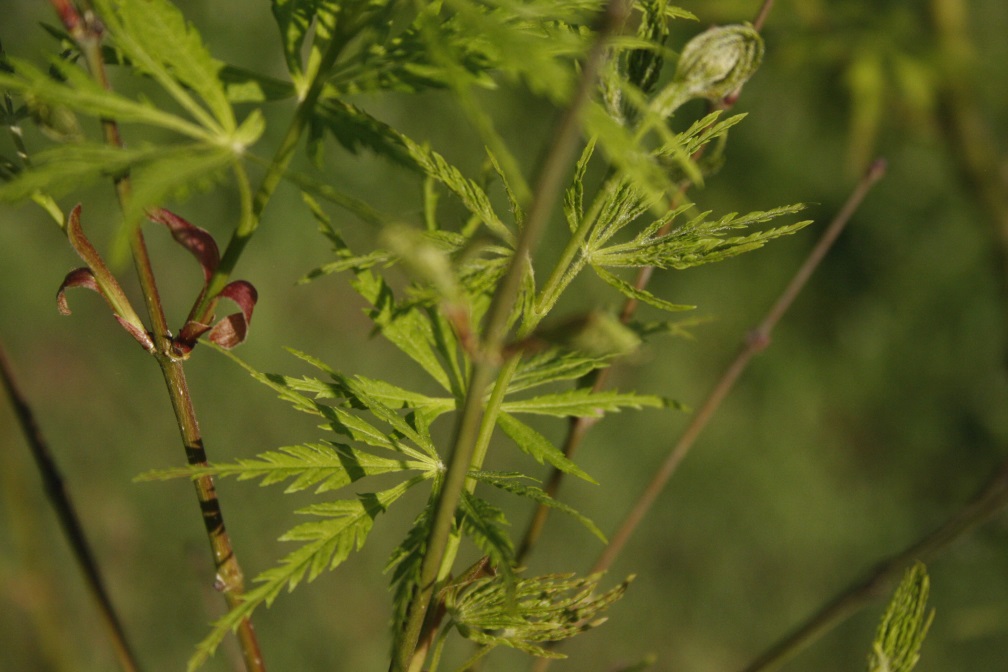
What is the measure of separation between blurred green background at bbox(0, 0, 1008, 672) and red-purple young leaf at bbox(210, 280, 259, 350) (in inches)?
76.4

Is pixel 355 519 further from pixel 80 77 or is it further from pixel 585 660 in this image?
pixel 585 660

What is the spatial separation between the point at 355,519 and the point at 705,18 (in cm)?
185

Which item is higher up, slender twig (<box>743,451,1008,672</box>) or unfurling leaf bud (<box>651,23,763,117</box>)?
unfurling leaf bud (<box>651,23,763,117</box>)

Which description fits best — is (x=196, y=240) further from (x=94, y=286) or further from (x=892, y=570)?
(x=892, y=570)

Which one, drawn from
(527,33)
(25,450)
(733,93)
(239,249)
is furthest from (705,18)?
(25,450)

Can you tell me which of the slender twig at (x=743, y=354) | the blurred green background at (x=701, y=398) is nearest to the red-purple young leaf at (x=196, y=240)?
the slender twig at (x=743, y=354)

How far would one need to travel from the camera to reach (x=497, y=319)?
519mm

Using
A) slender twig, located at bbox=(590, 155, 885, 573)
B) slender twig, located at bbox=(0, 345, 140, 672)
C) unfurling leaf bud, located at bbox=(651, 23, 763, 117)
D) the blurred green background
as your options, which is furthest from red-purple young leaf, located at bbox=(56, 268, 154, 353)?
the blurred green background

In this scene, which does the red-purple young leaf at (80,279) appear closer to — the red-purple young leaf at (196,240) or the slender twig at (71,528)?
the red-purple young leaf at (196,240)

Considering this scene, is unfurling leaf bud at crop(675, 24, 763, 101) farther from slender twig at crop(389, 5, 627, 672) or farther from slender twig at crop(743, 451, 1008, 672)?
slender twig at crop(743, 451, 1008, 672)

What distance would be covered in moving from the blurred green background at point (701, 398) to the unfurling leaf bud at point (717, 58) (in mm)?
1705

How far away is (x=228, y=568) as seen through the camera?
74 centimetres

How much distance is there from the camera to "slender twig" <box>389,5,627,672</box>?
1.55 feet

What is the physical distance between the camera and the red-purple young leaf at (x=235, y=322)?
2.42ft
